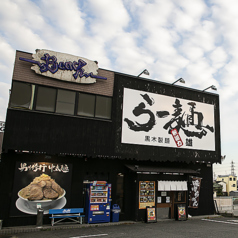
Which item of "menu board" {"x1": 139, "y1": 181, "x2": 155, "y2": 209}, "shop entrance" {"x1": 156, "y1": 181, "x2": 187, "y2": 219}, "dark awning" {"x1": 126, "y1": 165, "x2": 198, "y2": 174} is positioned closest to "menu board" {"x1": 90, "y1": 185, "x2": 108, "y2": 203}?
"dark awning" {"x1": 126, "y1": 165, "x2": 198, "y2": 174}

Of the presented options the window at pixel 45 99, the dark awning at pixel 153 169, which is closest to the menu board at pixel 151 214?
the dark awning at pixel 153 169

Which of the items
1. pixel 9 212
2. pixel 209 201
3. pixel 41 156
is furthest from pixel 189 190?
pixel 9 212

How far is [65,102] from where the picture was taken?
13.9 metres

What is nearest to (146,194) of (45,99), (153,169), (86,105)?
(153,169)

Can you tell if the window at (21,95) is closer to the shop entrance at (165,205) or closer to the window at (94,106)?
the window at (94,106)

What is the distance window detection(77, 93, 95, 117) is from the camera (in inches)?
561

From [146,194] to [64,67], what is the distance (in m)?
9.12

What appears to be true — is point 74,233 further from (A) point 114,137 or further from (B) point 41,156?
(A) point 114,137

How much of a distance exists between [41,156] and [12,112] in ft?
9.34

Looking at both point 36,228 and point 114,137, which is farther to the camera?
point 114,137

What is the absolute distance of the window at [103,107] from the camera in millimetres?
14719

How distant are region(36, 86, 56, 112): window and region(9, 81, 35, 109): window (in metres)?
0.39

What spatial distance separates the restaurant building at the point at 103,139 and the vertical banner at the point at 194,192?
7 centimetres

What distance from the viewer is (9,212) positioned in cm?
1221
